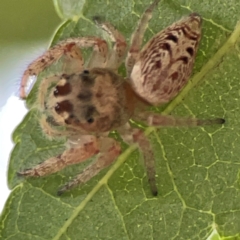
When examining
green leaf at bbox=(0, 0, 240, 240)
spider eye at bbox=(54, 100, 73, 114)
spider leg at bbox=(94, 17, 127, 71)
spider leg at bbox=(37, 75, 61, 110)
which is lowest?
green leaf at bbox=(0, 0, 240, 240)

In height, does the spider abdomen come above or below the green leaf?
above

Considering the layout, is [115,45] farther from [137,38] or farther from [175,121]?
[175,121]

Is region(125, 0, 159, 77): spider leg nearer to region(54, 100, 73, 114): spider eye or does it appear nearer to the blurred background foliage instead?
region(54, 100, 73, 114): spider eye

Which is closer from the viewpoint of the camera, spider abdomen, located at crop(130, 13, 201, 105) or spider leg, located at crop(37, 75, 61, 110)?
spider abdomen, located at crop(130, 13, 201, 105)

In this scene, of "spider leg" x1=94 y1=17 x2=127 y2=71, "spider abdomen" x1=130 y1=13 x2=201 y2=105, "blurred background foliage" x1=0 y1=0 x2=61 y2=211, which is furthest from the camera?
"blurred background foliage" x1=0 y1=0 x2=61 y2=211

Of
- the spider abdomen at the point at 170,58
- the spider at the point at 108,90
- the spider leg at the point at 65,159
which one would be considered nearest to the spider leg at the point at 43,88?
the spider at the point at 108,90

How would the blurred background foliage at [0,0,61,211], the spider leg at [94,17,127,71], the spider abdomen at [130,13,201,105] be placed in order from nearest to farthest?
the spider abdomen at [130,13,201,105], the spider leg at [94,17,127,71], the blurred background foliage at [0,0,61,211]

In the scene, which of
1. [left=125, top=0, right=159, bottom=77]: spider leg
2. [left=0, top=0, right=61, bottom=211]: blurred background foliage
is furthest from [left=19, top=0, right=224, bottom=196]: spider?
[left=0, top=0, right=61, bottom=211]: blurred background foliage

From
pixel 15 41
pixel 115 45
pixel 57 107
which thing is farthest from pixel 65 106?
pixel 15 41
